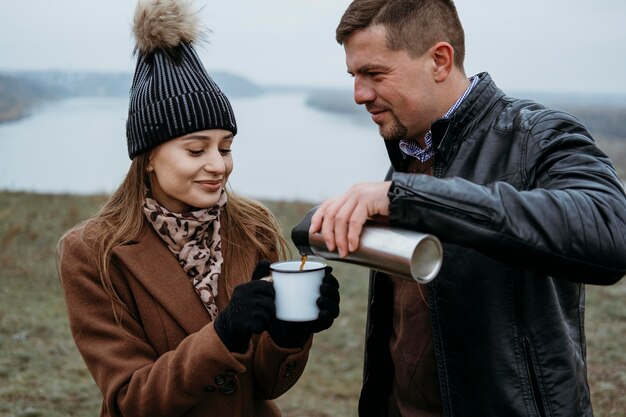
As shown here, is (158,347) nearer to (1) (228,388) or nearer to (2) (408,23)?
(1) (228,388)

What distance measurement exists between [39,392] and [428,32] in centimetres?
430

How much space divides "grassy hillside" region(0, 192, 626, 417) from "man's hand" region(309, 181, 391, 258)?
384 centimetres

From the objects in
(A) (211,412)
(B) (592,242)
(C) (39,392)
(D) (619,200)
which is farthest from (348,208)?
(C) (39,392)

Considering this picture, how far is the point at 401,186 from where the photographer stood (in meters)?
1.77

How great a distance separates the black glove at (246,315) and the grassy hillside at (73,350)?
3.40 metres

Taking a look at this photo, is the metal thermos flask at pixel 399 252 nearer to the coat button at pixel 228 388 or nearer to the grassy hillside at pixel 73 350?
the coat button at pixel 228 388

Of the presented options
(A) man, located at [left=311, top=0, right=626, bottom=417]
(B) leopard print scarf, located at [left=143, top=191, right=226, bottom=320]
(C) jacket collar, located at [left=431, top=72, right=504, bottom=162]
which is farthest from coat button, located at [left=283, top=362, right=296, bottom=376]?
(C) jacket collar, located at [left=431, top=72, right=504, bottom=162]

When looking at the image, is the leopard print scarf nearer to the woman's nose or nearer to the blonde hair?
the blonde hair

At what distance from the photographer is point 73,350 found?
20.7 ft

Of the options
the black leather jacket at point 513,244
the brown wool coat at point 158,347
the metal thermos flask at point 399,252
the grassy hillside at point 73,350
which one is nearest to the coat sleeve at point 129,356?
the brown wool coat at point 158,347

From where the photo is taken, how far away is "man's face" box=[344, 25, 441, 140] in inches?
101

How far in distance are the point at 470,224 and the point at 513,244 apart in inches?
4.7

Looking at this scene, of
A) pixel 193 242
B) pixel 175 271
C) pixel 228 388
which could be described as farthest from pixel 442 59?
pixel 228 388

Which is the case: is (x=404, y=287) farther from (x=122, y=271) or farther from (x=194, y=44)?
(x=194, y=44)
